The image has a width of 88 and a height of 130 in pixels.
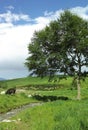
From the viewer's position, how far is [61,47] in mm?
60812

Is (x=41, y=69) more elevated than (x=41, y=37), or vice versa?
(x=41, y=37)

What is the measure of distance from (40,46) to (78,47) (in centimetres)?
713

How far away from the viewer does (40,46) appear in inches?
2431

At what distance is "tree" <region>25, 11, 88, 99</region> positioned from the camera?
59.5m

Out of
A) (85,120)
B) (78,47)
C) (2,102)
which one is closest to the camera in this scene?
(85,120)

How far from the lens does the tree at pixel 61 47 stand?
59531 millimetres

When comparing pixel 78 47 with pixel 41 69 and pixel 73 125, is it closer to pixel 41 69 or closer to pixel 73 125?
pixel 41 69

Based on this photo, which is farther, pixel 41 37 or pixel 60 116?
pixel 41 37

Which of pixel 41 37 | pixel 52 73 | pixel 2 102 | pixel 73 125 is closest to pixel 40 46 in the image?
pixel 41 37

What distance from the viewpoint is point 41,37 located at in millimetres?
61344

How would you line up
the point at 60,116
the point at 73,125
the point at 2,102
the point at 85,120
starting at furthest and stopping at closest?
1. the point at 2,102
2. the point at 60,116
3. the point at 85,120
4. the point at 73,125

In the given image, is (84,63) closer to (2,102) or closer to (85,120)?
(2,102)

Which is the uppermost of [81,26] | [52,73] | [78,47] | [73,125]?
[81,26]

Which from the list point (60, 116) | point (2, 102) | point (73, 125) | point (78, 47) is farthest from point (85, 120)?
point (78, 47)
